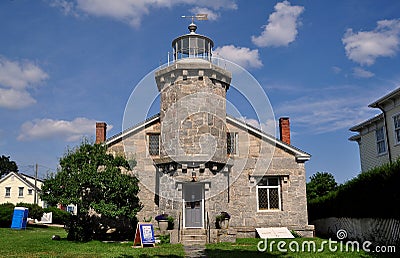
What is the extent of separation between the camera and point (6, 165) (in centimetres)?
7719

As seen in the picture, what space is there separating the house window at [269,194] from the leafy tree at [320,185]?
1240 cm

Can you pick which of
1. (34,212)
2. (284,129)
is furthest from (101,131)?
(34,212)

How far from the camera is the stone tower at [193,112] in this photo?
1698cm

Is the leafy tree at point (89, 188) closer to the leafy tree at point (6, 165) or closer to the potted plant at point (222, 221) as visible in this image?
the potted plant at point (222, 221)

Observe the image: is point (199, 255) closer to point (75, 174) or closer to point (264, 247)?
point (264, 247)

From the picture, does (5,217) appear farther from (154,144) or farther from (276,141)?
(276,141)

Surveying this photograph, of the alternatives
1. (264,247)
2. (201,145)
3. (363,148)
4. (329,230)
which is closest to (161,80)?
(201,145)

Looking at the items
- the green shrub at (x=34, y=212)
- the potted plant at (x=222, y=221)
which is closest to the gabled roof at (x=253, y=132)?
the potted plant at (x=222, y=221)

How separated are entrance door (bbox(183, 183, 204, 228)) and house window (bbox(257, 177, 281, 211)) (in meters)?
3.67

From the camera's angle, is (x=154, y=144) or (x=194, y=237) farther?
(x=154, y=144)

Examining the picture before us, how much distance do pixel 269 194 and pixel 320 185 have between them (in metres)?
13.7

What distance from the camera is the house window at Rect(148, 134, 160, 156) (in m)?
19.5

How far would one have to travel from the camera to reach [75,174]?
15.4m
